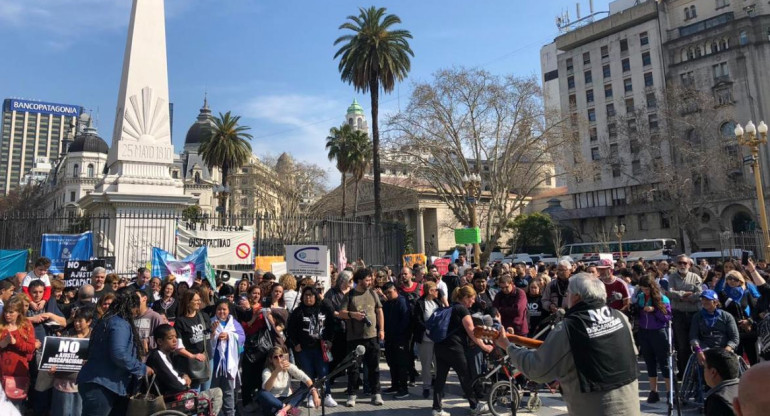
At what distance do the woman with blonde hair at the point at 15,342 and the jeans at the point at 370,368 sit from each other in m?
3.93

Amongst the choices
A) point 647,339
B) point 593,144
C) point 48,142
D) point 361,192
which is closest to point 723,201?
point 593,144

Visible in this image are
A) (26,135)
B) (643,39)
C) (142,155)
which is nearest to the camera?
(142,155)

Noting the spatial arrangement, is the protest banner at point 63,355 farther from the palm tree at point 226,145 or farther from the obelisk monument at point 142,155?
the palm tree at point 226,145

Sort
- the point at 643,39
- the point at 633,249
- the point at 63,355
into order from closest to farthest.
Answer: the point at 63,355 → the point at 633,249 → the point at 643,39

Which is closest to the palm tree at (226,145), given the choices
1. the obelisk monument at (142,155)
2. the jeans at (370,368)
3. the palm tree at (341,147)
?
the palm tree at (341,147)

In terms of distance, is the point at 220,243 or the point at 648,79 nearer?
the point at 220,243

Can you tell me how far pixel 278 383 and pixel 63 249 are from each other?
10065 millimetres

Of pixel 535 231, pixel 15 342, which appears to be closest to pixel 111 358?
pixel 15 342

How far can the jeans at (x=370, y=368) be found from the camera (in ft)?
25.0

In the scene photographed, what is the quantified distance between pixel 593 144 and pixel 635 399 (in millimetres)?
62546

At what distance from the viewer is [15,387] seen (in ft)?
17.3

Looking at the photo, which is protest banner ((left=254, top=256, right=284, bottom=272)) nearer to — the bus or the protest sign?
the protest sign

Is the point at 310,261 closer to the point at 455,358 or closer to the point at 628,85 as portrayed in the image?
the point at 455,358

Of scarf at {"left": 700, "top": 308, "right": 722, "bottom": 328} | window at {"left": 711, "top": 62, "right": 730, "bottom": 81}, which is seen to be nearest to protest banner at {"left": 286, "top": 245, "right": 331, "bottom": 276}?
scarf at {"left": 700, "top": 308, "right": 722, "bottom": 328}
